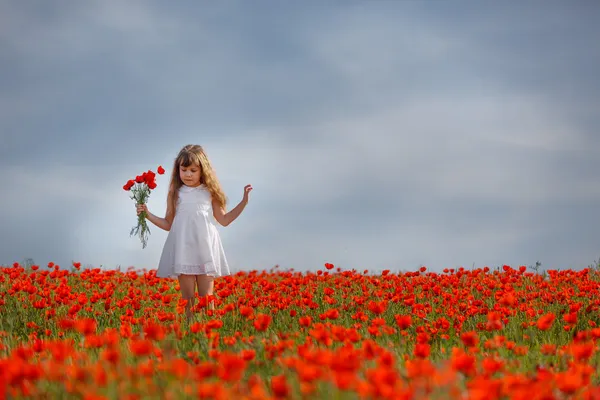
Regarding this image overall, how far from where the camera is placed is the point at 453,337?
22.8 feet

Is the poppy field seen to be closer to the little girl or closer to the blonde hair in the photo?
the little girl

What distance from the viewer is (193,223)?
8.78 meters

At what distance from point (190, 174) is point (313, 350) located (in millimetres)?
5622

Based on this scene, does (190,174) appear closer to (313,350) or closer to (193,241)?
(193,241)

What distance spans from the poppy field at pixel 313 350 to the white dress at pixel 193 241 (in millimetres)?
487

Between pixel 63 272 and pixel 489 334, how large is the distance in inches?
288

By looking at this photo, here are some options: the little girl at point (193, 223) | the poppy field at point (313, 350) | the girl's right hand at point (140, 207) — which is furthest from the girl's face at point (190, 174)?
the poppy field at point (313, 350)

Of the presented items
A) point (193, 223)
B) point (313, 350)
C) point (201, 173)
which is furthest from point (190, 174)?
point (313, 350)

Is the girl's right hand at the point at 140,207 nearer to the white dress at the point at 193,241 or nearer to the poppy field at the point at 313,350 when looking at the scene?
the white dress at the point at 193,241

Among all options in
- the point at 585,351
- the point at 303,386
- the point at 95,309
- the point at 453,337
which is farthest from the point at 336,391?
the point at 95,309

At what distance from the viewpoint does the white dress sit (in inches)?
342

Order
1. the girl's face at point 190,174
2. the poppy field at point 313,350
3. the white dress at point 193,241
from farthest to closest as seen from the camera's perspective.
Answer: the girl's face at point 190,174
the white dress at point 193,241
the poppy field at point 313,350

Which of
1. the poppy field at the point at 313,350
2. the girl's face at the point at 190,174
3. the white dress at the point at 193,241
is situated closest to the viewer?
the poppy field at the point at 313,350

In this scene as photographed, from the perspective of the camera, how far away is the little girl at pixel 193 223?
871cm
